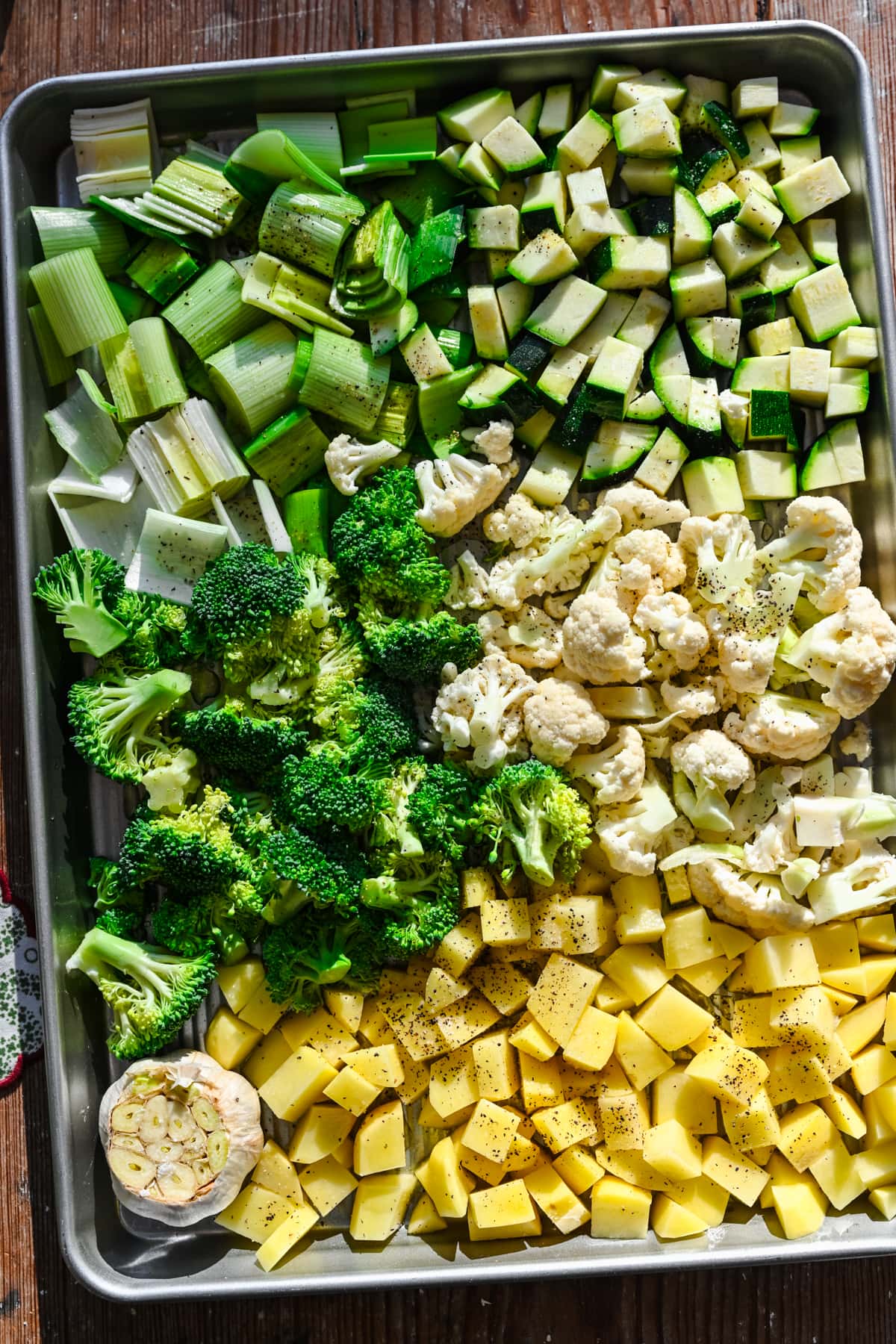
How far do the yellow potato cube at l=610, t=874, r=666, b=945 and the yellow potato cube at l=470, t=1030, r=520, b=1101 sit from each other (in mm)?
457

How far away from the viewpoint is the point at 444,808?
290 centimetres

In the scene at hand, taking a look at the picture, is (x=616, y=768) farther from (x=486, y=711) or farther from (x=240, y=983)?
(x=240, y=983)

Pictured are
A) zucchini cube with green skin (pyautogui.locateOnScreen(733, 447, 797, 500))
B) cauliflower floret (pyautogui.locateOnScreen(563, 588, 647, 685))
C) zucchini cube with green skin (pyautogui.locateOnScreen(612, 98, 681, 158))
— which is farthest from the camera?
zucchini cube with green skin (pyautogui.locateOnScreen(733, 447, 797, 500))

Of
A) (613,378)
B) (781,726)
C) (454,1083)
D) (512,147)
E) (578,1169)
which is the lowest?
(578,1169)

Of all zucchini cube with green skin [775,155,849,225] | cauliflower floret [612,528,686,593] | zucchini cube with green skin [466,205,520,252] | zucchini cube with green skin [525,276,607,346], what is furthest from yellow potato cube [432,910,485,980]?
zucchini cube with green skin [775,155,849,225]

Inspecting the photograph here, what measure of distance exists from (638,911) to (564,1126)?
62 cm

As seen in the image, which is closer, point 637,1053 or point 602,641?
point 602,641

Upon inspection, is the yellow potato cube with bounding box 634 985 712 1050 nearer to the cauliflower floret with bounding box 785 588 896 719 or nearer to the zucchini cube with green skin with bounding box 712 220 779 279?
the cauliflower floret with bounding box 785 588 896 719

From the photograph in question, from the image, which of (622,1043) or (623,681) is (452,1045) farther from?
(623,681)

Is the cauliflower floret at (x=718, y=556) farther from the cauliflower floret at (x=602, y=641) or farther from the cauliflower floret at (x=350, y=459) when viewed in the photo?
the cauliflower floret at (x=350, y=459)

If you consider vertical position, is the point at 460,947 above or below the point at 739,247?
below

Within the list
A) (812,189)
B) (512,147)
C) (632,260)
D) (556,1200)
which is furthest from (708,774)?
(512,147)

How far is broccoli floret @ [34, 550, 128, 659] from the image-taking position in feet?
9.41

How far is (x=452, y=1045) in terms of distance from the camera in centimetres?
293
